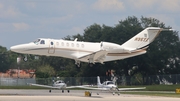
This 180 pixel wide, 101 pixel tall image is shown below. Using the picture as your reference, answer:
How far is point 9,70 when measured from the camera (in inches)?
4409

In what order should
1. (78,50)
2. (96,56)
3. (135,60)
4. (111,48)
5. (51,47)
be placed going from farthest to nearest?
1. (135,60)
2. (111,48)
3. (78,50)
4. (96,56)
5. (51,47)

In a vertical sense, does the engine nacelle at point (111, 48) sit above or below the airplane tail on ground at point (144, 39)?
below

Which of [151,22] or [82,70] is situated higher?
[151,22]

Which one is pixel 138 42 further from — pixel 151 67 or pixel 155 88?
pixel 151 67

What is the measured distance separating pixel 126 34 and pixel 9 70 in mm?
32182

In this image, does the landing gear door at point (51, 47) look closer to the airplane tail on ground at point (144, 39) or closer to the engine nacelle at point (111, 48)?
the engine nacelle at point (111, 48)

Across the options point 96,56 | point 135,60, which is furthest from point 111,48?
Result: point 135,60

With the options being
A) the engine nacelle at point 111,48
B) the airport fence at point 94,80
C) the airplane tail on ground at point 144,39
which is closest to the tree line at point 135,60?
the airport fence at point 94,80

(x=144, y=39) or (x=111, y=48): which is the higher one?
(x=144, y=39)

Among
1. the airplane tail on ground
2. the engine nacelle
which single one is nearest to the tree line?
the airplane tail on ground

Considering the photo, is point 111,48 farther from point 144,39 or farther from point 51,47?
point 51,47

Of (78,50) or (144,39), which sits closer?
(78,50)

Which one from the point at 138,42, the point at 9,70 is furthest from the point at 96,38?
the point at 138,42

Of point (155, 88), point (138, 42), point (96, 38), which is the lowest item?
point (155, 88)
